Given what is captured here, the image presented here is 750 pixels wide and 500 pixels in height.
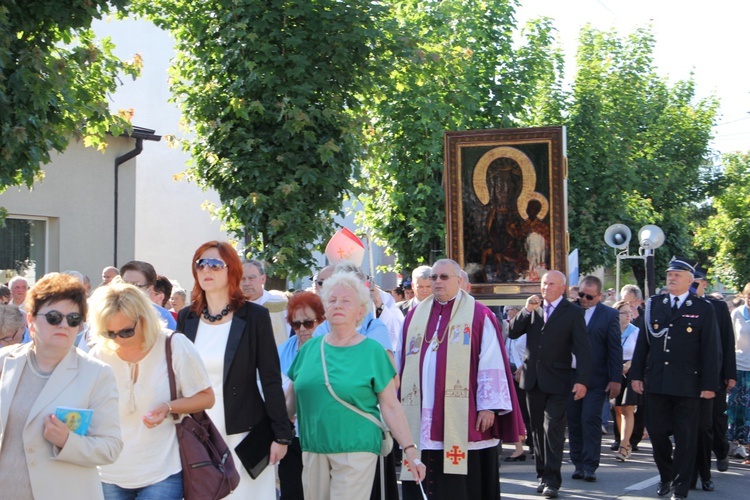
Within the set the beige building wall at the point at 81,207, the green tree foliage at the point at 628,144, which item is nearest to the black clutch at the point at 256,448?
the beige building wall at the point at 81,207

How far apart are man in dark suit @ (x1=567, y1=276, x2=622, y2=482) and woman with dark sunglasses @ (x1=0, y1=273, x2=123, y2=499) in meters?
7.57

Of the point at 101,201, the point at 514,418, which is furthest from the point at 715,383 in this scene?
the point at 101,201

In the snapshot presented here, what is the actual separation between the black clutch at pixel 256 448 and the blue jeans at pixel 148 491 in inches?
33.9

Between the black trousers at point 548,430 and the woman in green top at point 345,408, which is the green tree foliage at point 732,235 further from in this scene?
the woman in green top at point 345,408

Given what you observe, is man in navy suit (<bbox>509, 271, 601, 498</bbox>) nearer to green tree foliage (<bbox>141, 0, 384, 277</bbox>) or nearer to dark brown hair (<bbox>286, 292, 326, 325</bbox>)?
dark brown hair (<bbox>286, 292, 326, 325</bbox>)

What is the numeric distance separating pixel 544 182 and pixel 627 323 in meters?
2.18

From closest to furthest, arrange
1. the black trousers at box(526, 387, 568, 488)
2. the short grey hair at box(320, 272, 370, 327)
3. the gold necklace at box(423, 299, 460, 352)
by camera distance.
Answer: the short grey hair at box(320, 272, 370, 327) < the gold necklace at box(423, 299, 460, 352) < the black trousers at box(526, 387, 568, 488)

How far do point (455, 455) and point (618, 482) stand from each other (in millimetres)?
4056

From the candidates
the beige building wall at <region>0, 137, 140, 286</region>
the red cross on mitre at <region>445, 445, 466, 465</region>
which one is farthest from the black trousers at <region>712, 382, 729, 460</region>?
the beige building wall at <region>0, 137, 140, 286</region>

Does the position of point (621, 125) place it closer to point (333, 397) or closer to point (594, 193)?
point (594, 193)

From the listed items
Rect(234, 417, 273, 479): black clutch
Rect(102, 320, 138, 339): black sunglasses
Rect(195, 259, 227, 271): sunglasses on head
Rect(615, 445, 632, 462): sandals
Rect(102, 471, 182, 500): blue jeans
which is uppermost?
Rect(195, 259, 227, 271): sunglasses on head

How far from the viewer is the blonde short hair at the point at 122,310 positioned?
515 centimetres

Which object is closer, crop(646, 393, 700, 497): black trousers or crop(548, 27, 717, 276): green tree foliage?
crop(646, 393, 700, 497): black trousers

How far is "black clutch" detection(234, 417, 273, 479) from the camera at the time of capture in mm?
6184
